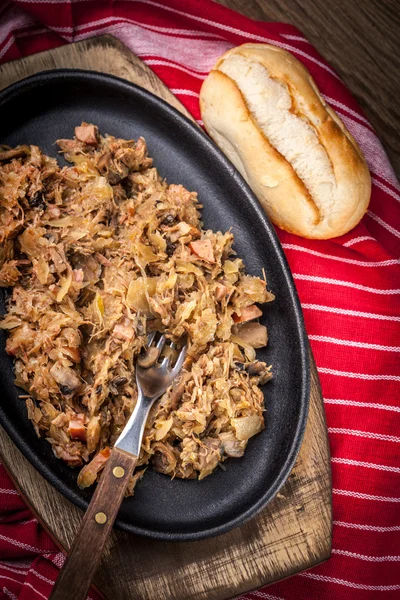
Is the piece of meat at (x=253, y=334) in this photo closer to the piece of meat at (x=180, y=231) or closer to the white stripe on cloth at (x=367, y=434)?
the piece of meat at (x=180, y=231)

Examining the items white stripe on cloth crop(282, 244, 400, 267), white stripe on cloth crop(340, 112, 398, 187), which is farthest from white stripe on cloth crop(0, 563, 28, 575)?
white stripe on cloth crop(340, 112, 398, 187)

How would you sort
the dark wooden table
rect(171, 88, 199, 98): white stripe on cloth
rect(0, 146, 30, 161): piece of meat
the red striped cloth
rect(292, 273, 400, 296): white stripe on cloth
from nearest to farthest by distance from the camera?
1. rect(0, 146, 30, 161): piece of meat
2. the red striped cloth
3. rect(292, 273, 400, 296): white stripe on cloth
4. rect(171, 88, 199, 98): white stripe on cloth
5. the dark wooden table

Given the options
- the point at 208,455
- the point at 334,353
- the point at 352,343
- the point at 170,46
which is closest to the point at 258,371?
the point at 208,455

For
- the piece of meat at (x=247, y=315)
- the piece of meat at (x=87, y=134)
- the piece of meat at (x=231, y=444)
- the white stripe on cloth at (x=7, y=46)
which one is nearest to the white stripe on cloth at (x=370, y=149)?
the piece of meat at (x=247, y=315)

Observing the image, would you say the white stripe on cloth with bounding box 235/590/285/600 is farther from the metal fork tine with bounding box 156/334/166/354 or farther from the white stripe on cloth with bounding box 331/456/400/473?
the metal fork tine with bounding box 156/334/166/354

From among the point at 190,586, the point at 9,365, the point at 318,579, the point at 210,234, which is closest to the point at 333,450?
the point at 318,579

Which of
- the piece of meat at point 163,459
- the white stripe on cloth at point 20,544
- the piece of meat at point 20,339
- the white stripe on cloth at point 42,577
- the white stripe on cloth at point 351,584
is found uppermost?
the piece of meat at point 20,339

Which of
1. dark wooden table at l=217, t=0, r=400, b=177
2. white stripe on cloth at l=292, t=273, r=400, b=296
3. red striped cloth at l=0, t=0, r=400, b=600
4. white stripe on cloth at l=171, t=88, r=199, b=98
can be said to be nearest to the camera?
red striped cloth at l=0, t=0, r=400, b=600
